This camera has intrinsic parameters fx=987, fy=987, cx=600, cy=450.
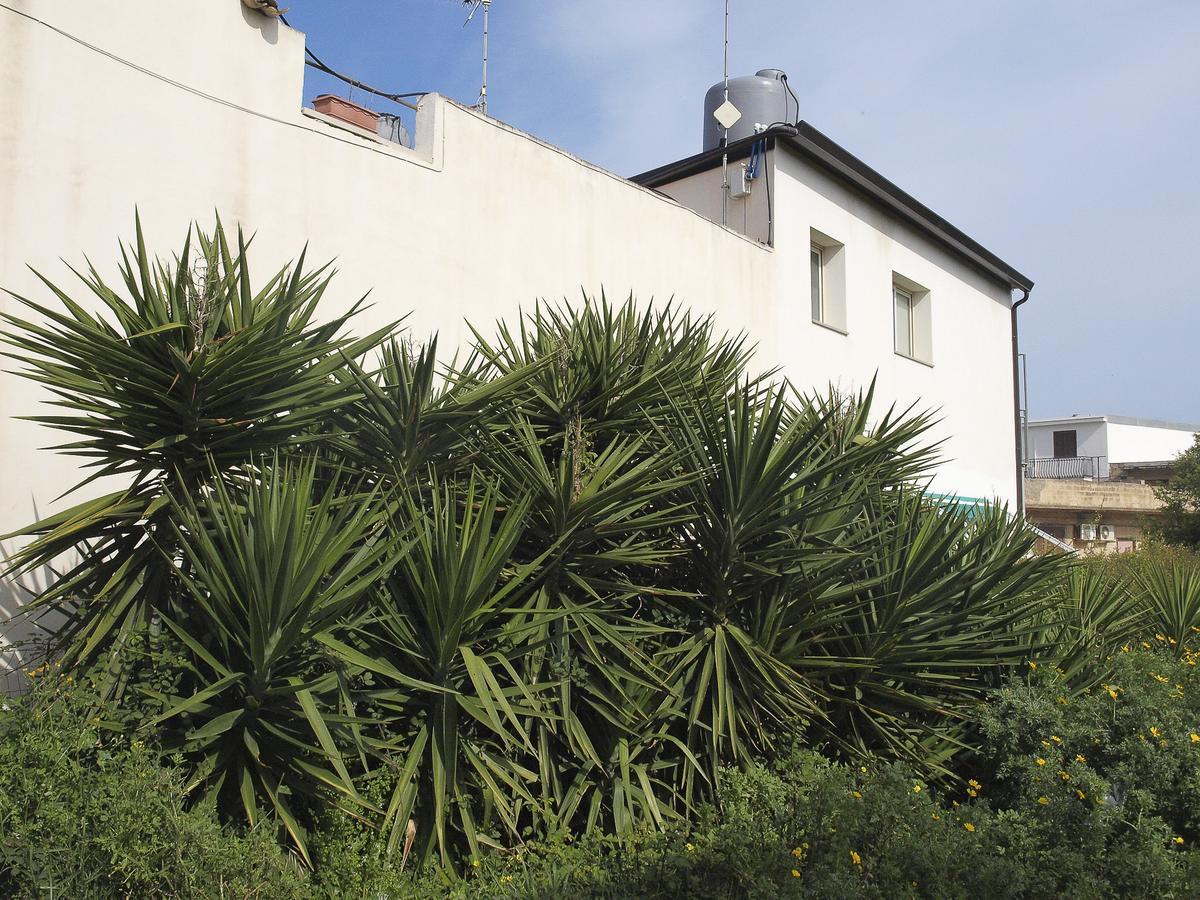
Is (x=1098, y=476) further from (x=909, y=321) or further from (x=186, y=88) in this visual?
(x=186, y=88)

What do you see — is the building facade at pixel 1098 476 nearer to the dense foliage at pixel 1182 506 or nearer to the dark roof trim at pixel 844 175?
the dense foliage at pixel 1182 506

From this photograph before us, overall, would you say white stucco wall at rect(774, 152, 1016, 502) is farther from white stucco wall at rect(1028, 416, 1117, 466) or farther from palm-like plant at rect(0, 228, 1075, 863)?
white stucco wall at rect(1028, 416, 1117, 466)

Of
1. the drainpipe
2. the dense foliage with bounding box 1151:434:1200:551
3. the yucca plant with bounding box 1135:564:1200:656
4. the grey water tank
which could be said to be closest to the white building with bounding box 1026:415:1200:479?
the dense foliage with bounding box 1151:434:1200:551

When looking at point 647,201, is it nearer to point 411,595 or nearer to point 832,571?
point 832,571

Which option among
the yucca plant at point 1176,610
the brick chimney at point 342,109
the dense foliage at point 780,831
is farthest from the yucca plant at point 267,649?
the yucca plant at point 1176,610

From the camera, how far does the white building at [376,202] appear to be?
5805 millimetres

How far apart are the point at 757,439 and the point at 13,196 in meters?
4.44

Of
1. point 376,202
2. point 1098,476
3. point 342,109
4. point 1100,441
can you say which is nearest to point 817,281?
point 342,109

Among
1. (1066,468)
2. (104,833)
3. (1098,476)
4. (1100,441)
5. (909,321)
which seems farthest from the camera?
(1100,441)

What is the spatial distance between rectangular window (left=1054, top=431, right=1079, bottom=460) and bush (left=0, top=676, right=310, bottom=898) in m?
52.9

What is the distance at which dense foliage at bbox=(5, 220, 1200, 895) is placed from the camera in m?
3.99

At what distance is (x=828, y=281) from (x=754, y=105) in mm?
2890

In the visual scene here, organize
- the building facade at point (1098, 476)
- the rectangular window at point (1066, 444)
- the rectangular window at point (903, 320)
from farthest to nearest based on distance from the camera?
the rectangular window at point (1066, 444)
the building facade at point (1098, 476)
the rectangular window at point (903, 320)

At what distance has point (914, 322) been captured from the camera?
1627 centimetres
